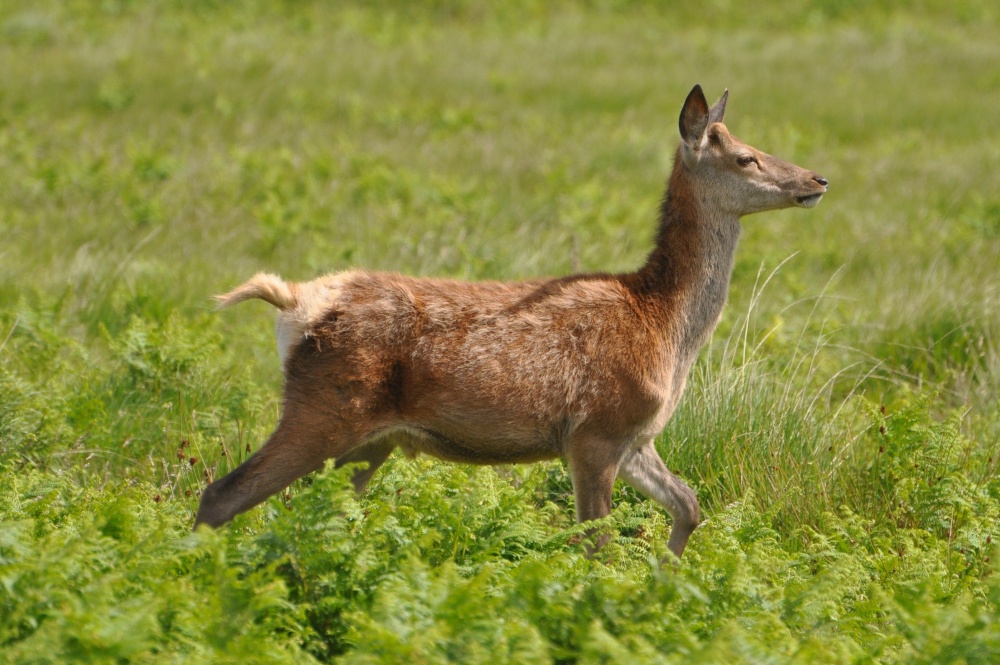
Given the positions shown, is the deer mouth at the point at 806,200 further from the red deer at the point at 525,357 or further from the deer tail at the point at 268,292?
the deer tail at the point at 268,292

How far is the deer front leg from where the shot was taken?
570 cm

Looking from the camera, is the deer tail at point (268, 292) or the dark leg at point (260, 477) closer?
the dark leg at point (260, 477)

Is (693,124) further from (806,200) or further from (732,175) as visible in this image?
(806,200)

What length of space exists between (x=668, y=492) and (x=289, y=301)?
2.05 m

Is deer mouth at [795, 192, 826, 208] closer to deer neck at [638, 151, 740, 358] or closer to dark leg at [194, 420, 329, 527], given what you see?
deer neck at [638, 151, 740, 358]

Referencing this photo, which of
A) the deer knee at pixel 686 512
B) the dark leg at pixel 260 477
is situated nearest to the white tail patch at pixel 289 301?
the dark leg at pixel 260 477

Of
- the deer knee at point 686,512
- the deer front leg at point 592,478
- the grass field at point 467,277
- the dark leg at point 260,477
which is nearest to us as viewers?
the grass field at point 467,277

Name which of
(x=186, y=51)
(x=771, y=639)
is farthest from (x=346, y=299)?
(x=186, y=51)

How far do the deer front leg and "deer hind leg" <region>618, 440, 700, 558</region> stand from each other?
0.35m

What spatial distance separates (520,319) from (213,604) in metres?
2.05

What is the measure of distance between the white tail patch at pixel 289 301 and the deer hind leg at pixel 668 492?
1.68m

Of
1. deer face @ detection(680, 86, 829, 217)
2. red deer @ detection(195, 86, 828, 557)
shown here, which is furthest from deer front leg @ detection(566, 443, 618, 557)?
deer face @ detection(680, 86, 829, 217)

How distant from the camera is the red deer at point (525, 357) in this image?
5.31 m

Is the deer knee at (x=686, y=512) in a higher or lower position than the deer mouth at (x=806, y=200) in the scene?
lower
